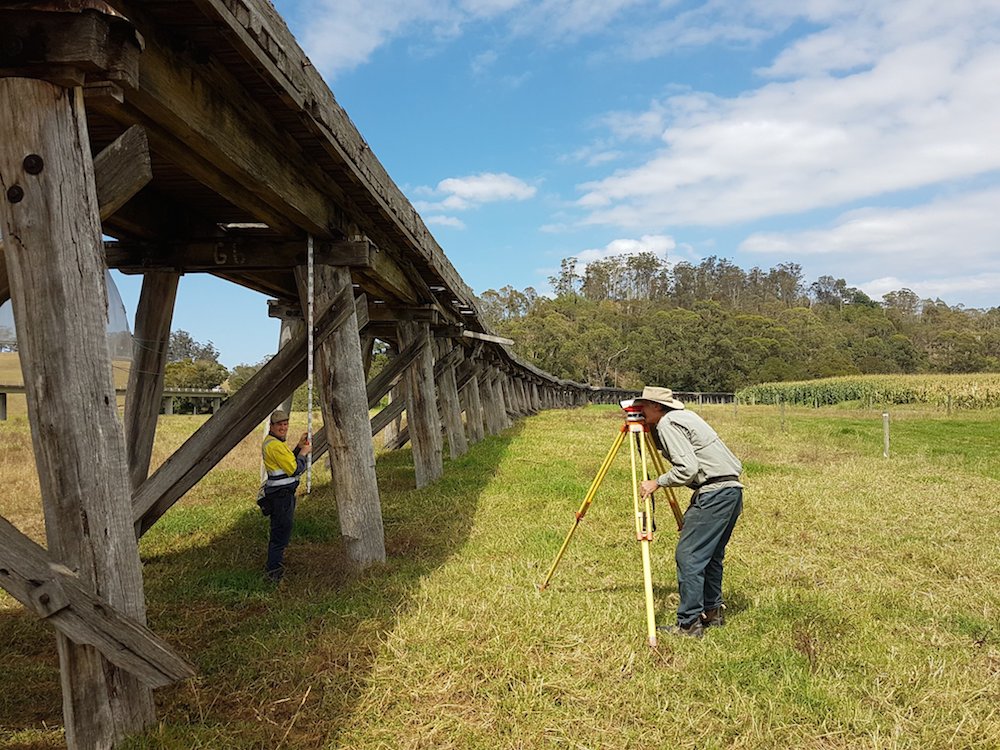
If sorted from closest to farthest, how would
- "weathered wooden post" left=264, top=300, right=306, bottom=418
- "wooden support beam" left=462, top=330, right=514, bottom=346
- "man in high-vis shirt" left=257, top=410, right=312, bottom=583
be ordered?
"man in high-vis shirt" left=257, top=410, right=312, bottom=583 < "weathered wooden post" left=264, top=300, right=306, bottom=418 < "wooden support beam" left=462, top=330, right=514, bottom=346

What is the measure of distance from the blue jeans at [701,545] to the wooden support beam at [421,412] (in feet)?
19.0

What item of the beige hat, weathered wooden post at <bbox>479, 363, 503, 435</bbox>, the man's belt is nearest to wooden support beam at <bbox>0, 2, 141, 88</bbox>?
the beige hat

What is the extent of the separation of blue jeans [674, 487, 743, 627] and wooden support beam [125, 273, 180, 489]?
438 cm

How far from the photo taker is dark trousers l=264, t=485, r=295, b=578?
19.2ft

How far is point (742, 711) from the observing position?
11.9ft

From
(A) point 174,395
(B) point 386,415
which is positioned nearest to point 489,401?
(B) point 386,415

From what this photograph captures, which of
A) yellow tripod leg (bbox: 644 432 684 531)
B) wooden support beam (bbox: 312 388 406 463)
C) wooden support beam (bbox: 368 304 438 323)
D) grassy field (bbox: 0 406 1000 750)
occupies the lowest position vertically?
grassy field (bbox: 0 406 1000 750)

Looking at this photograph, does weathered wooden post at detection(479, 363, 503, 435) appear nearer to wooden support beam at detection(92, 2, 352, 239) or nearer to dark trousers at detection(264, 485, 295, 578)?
dark trousers at detection(264, 485, 295, 578)

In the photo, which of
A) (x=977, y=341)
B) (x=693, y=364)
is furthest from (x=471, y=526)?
(x=977, y=341)

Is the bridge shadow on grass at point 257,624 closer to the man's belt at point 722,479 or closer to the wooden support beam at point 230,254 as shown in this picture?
the man's belt at point 722,479

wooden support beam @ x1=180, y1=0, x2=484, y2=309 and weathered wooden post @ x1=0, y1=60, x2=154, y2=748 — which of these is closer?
weathered wooden post @ x1=0, y1=60, x2=154, y2=748

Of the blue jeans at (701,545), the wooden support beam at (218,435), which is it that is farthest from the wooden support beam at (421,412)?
the blue jeans at (701,545)

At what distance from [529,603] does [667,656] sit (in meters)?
1.09

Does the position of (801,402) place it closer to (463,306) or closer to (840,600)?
(463,306)
